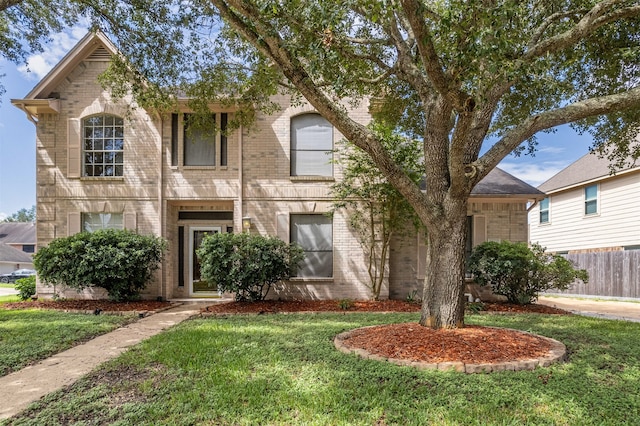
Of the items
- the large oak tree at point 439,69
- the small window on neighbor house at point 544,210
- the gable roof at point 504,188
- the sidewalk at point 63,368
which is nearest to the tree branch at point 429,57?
the large oak tree at point 439,69

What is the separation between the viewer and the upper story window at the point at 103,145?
11555 mm

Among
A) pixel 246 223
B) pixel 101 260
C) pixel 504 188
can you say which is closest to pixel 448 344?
pixel 246 223

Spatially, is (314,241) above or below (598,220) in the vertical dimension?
below

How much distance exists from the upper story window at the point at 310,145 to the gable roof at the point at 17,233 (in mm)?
40491

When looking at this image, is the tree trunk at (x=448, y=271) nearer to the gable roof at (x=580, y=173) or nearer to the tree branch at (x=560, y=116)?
the tree branch at (x=560, y=116)

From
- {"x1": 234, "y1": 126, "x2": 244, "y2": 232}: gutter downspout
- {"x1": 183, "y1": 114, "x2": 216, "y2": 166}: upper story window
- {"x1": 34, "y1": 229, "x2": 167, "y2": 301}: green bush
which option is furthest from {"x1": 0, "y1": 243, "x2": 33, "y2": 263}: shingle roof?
{"x1": 234, "y1": 126, "x2": 244, "y2": 232}: gutter downspout

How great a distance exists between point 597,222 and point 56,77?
2049cm

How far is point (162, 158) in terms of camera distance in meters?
11.4

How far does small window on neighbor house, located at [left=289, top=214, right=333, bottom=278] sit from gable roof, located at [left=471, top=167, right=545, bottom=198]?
13.8 feet

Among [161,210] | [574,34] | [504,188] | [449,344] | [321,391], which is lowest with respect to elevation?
[321,391]

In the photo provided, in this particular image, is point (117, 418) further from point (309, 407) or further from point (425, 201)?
point (425, 201)

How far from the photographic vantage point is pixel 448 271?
18.5 ft

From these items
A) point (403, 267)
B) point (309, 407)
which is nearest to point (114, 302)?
point (403, 267)

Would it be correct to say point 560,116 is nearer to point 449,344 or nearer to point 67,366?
point 449,344
